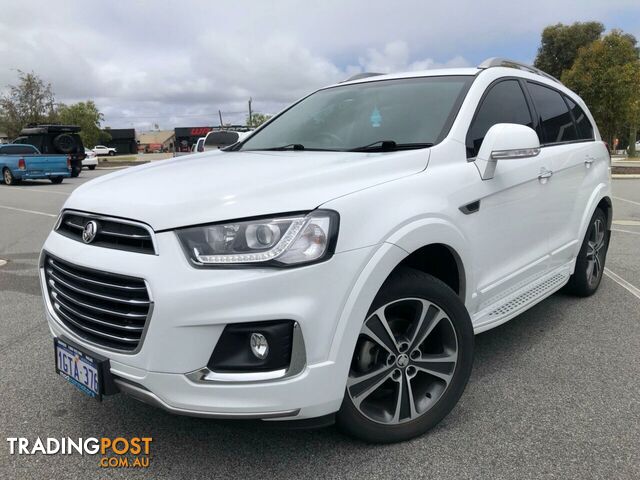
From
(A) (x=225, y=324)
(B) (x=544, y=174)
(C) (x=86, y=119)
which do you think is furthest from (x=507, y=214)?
(C) (x=86, y=119)

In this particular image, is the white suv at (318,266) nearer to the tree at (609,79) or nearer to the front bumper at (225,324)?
the front bumper at (225,324)

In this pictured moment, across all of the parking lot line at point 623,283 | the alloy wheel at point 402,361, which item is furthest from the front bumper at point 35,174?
the alloy wheel at point 402,361

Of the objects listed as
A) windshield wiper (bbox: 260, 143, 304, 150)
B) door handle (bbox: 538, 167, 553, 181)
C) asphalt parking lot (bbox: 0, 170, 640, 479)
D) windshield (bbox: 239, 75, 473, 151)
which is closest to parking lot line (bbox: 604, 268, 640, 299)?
asphalt parking lot (bbox: 0, 170, 640, 479)

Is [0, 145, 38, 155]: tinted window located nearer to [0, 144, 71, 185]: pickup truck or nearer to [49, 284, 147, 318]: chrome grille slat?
[0, 144, 71, 185]: pickup truck

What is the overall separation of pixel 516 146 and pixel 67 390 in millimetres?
2877

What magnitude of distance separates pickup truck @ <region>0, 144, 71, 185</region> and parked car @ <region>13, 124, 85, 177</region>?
113 inches

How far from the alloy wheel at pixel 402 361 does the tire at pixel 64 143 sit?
23.9 metres

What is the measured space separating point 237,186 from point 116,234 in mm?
540

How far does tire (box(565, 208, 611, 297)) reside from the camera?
182 inches

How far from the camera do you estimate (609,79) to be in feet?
82.1

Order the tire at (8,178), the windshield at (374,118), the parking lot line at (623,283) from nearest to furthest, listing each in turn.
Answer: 1. the windshield at (374,118)
2. the parking lot line at (623,283)
3. the tire at (8,178)

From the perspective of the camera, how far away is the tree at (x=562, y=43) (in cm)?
4109

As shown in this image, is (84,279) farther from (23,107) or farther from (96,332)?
(23,107)

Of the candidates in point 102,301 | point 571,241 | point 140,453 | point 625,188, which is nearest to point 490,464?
point 140,453
